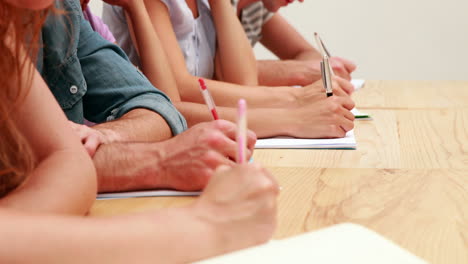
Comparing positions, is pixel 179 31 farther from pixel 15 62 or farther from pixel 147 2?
pixel 15 62

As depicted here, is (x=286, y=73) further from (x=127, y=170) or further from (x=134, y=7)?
(x=127, y=170)

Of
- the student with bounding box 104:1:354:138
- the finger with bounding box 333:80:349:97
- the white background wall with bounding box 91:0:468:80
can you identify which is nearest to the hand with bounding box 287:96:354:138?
the student with bounding box 104:1:354:138

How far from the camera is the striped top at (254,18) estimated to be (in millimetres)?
2186

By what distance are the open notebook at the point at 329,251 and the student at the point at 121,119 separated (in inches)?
11.4

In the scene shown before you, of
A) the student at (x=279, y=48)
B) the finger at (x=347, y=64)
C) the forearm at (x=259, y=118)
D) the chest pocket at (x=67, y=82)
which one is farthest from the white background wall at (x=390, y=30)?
the chest pocket at (x=67, y=82)

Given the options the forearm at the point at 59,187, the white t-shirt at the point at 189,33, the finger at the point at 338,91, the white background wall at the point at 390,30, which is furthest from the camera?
the white background wall at the point at 390,30

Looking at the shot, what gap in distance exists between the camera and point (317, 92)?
1.45m

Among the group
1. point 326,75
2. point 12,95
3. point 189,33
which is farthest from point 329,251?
point 189,33

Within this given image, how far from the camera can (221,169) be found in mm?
613

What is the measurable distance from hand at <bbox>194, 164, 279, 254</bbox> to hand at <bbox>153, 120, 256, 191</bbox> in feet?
0.86

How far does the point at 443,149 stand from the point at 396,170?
20 centimetres

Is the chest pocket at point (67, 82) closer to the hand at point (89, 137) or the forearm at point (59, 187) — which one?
the hand at point (89, 137)

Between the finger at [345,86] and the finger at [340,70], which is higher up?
the finger at [345,86]

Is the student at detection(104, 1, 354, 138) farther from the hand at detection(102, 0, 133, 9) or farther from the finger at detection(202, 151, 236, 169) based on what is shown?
the finger at detection(202, 151, 236, 169)
